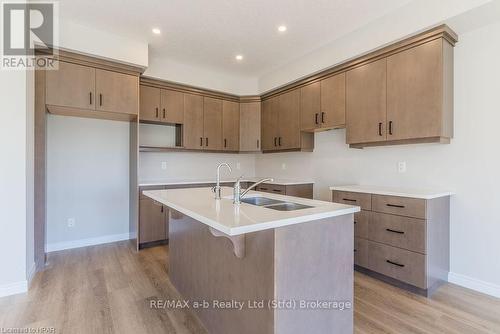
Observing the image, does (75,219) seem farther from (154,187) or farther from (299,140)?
(299,140)

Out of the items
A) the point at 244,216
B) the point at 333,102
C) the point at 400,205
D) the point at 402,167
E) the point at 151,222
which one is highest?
the point at 333,102

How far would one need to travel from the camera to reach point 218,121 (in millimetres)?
4453

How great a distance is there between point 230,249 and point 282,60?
3.23 metres

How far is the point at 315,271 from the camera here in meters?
1.47

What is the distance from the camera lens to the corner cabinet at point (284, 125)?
3.93 metres

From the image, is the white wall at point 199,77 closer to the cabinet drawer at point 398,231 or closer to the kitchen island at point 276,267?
the kitchen island at point 276,267

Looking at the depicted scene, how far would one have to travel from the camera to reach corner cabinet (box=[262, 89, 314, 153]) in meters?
3.93

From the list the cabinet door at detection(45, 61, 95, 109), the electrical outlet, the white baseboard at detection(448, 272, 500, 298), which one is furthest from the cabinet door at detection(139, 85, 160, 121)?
the white baseboard at detection(448, 272, 500, 298)

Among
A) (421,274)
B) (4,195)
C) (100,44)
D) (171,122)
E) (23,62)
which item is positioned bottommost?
(421,274)

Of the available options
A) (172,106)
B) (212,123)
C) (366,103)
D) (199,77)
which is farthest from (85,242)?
(366,103)

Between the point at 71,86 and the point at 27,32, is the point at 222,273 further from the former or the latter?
the point at 27,32

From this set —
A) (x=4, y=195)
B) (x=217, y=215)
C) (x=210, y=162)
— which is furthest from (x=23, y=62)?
(x=210, y=162)

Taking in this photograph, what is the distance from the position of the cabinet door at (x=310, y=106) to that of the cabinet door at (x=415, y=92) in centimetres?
100

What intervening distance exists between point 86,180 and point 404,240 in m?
3.95
